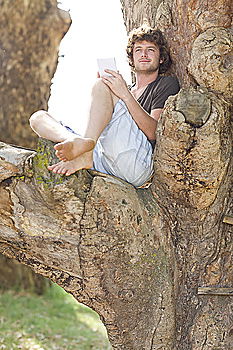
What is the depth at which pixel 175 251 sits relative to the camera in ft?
10.8

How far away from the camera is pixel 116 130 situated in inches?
126

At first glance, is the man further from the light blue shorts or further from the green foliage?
the green foliage

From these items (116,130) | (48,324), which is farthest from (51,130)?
(48,324)

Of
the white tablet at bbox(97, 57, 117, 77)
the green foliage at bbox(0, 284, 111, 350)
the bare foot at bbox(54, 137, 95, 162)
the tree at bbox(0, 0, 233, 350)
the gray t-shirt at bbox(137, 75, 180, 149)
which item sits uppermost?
the white tablet at bbox(97, 57, 117, 77)

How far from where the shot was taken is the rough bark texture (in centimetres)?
746

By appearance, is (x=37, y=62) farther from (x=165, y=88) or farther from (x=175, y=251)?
(x=175, y=251)

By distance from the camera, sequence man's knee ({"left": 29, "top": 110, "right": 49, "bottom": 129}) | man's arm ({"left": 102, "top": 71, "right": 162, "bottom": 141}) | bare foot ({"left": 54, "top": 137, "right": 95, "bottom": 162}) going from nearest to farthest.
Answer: bare foot ({"left": 54, "top": 137, "right": 95, "bottom": 162}), man's knee ({"left": 29, "top": 110, "right": 49, "bottom": 129}), man's arm ({"left": 102, "top": 71, "right": 162, "bottom": 141})

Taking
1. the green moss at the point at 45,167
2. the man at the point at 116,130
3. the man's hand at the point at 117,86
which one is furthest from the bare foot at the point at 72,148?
the man's hand at the point at 117,86

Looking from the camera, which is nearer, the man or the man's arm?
the man

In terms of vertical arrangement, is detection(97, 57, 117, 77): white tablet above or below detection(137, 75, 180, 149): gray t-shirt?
above

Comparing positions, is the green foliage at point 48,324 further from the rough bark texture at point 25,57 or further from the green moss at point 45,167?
the green moss at point 45,167

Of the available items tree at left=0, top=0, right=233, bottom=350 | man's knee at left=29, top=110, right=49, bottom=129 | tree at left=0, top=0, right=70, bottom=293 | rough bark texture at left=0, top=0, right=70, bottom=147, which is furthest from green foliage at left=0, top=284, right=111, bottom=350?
man's knee at left=29, top=110, right=49, bottom=129

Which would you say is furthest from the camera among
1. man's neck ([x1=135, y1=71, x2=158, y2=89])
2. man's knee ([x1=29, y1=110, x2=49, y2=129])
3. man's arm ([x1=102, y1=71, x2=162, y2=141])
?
A: man's neck ([x1=135, y1=71, x2=158, y2=89])

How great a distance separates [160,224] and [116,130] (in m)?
0.63
